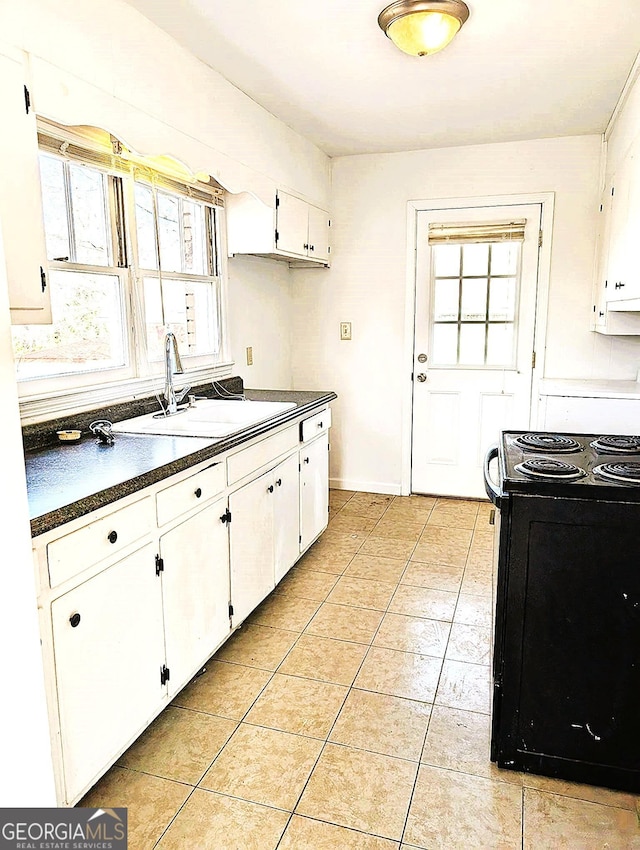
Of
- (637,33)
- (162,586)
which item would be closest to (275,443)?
(162,586)

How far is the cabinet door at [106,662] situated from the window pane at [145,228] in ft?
4.92

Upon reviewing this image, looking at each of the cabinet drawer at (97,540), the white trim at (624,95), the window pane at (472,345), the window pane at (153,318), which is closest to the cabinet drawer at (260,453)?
the cabinet drawer at (97,540)

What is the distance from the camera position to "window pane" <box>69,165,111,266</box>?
94.1 inches

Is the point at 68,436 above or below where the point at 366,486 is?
above

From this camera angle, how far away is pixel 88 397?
2432mm

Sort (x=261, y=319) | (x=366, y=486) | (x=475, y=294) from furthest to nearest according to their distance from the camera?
(x=366, y=486) → (x=475, y=294) → (x=261, y=319)

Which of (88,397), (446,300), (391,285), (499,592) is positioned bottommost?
(499,592)

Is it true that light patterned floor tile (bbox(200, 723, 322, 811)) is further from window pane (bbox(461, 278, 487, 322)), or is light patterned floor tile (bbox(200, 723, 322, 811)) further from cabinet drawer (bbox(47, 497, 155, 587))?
window pane (bbox(461, 278, 487, 322))

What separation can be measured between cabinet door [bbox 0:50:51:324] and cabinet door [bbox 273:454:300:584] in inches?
54.3

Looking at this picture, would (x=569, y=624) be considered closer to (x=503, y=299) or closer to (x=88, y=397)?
(x=88, y=397)

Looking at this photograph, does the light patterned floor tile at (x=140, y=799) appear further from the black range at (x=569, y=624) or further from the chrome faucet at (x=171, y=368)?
the chrome faucet at (x=171, y=368)

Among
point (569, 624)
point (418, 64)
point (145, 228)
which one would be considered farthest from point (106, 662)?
point (418, 64)

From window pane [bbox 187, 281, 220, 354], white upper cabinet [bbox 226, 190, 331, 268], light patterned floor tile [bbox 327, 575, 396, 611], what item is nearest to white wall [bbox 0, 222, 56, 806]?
light patterned floor tile [bbox 327, 575, 396, 611]

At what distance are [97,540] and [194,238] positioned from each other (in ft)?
6.75
